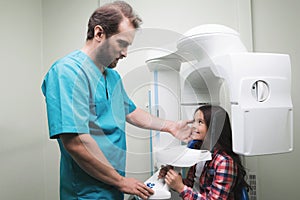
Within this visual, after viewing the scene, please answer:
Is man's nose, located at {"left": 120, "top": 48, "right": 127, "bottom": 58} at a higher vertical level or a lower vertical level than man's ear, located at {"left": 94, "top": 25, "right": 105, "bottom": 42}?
lower

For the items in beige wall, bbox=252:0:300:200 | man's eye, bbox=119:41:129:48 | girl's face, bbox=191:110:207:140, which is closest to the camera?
man's eye, bbox=119:41:129:48

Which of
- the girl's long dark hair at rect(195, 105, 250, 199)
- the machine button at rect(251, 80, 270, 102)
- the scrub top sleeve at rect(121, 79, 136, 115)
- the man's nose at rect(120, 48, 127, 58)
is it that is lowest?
the girl's long dark hair at rect(195, 105, 250, 199)

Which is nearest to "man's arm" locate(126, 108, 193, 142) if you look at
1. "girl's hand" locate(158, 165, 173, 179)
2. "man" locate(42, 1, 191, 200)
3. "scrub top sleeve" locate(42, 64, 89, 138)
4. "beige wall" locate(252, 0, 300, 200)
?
"man" locate(42, 1, 191, 200)

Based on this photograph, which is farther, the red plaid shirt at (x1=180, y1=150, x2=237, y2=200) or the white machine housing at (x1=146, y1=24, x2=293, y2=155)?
the red plaid shirt at (x1=180, y1=150, x2=237, y2=200)

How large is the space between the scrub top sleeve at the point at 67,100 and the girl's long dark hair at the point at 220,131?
0.43 meters

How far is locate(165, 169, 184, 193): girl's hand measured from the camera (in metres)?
0.93

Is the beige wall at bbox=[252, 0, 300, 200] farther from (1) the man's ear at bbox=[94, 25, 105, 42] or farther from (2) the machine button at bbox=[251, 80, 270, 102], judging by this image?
(1) the man's ear at bbox=[94, 25, 105, 42]

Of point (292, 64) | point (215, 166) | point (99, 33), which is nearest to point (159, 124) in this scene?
point (215, 166)

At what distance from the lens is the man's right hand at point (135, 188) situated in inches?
34.1

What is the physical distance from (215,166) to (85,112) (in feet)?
1.71

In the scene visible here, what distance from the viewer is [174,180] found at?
0.93 meters

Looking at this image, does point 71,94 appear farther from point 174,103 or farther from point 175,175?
point 175,175

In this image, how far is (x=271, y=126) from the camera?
2.71 feet

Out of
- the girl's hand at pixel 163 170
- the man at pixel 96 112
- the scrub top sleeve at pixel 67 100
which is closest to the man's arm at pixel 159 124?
the man at pixel 96 112
